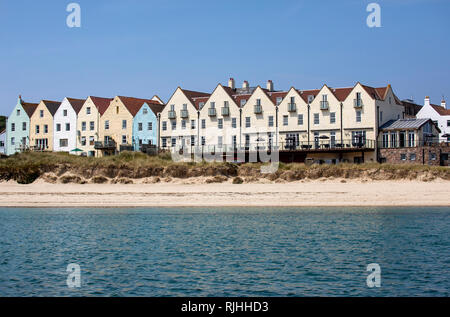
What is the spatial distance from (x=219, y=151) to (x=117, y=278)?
46.2 metres

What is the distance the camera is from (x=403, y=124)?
57.9 metres

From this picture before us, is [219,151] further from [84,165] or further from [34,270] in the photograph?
[34,270]

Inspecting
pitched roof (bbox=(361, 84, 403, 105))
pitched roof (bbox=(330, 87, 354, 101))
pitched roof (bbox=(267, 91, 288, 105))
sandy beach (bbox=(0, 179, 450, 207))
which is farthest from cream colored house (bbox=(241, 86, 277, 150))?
sandy beach (bbox=(0, 179, 450, 207))

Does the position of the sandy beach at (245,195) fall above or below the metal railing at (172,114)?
below

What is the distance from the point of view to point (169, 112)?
224 feet

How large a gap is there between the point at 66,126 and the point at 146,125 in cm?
1314

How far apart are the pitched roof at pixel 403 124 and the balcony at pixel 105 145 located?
3371cm

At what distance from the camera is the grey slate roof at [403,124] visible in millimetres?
56984

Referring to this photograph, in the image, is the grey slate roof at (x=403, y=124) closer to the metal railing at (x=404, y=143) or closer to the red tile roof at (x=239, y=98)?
the metal railing at (x=404, y=143)

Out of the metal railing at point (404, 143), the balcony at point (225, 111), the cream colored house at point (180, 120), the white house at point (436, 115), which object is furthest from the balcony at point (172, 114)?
the white house at point (436, 115)

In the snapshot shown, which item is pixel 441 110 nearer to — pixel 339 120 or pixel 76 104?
pixel 339 120

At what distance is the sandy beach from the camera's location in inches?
1412

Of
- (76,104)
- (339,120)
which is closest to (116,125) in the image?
(76,104)
